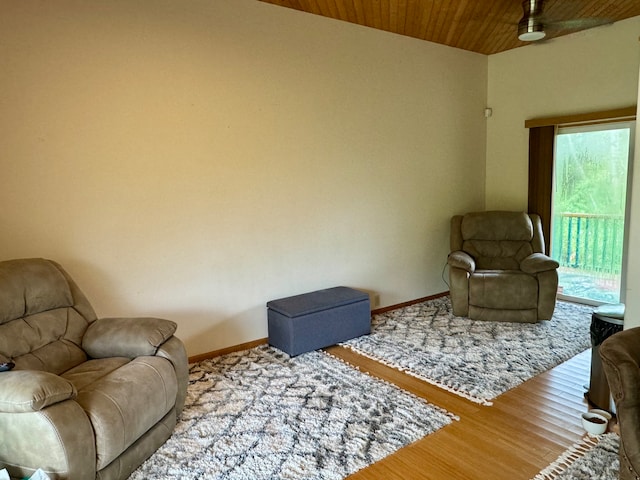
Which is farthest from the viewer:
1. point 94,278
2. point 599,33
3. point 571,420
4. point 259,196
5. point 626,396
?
point 599,33

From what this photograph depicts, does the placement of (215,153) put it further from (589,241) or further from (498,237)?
(589,241)

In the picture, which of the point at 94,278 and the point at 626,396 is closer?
the point at 626,396

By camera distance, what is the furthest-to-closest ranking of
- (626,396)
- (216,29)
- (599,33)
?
(599,33) → (216,29) → (626,396)

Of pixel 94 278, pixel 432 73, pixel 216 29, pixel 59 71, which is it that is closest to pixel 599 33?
pixel 432 73

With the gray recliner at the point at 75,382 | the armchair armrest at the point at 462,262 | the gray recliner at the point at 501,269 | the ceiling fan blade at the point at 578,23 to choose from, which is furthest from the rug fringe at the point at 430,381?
the ceiling fan blade at the point at 578,23

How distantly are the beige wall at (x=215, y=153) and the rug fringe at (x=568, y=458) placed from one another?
2.36 metres

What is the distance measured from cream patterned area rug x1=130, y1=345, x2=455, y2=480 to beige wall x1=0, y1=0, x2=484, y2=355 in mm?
705

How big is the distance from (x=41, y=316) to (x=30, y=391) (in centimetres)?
88

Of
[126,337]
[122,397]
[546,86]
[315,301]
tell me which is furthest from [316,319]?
[546,86]

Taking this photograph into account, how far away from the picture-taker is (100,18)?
2.92 metres

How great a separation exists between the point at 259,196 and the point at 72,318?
5.45ft

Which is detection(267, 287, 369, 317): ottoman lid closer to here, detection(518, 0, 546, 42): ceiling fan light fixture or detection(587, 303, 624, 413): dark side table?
detection(587, 303, 624, 413): dark side table

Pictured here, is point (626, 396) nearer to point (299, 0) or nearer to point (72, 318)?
point (72, 318)

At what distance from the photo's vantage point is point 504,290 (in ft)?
13.5
